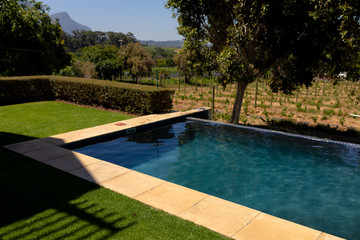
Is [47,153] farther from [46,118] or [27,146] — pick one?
[46,118]

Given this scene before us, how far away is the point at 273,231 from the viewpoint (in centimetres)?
388

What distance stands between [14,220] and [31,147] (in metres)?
3.92

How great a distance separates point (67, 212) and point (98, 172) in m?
1.72

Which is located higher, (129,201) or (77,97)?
(77,97)

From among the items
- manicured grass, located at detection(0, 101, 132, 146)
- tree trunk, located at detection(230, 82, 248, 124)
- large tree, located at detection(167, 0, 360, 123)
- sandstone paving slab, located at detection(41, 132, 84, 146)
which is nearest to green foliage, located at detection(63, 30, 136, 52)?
manicured grass, located at detection(0, 101, 132, 146)

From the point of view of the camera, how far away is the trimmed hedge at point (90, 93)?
12.8 meters

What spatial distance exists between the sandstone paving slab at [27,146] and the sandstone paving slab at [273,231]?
6168 millimetres

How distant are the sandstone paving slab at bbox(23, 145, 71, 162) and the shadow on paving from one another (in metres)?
0.60

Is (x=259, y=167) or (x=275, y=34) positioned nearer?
(x=259, y=167)

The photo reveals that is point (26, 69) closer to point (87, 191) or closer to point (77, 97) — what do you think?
point (77, 97)

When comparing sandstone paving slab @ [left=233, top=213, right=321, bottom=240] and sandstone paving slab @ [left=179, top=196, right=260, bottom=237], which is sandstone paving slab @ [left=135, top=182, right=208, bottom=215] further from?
sandstone paving slab @ [left=233, top=213, right=321, bottom=240]

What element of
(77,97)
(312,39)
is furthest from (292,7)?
(77,97)

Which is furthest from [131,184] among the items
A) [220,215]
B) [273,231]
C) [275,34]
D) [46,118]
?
[275,34]

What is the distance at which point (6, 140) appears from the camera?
8.34 metres
